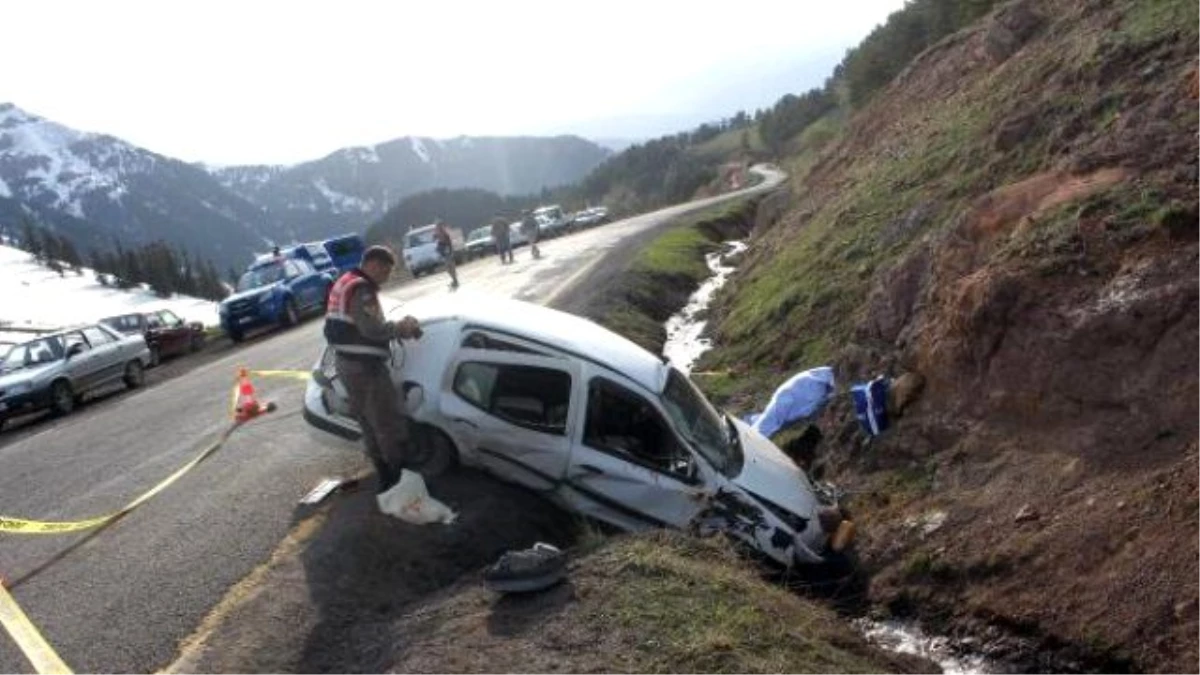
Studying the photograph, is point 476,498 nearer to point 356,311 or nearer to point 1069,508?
point 356,311

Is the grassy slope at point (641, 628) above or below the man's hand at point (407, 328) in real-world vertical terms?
below

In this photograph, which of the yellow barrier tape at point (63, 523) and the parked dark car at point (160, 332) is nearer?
the yellow barrier tape at point (63, 523)

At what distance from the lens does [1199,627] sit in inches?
248

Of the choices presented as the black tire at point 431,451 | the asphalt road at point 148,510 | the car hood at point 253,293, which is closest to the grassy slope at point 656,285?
the asphalt road at point 148,510

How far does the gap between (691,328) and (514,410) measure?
11.8m

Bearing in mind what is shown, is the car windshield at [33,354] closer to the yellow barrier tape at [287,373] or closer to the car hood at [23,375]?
the car hood at [23,375]

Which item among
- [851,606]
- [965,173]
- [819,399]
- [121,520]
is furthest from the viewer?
[965,173]

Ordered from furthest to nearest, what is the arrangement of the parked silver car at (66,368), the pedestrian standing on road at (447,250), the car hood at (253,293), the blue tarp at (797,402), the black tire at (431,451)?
the pedestrian standing on road at (447,250) → the car hood at (253,293) → the parked silver car at (66,368) → the blue tarp at (797,402) → the black tire at (431,451)

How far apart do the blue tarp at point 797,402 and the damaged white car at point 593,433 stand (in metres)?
2.74

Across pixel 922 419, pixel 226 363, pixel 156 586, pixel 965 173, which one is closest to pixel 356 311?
pixel 156 586

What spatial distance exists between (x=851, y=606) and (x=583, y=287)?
15301 millimetres

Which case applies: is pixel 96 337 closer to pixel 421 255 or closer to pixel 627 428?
pixel 627 428

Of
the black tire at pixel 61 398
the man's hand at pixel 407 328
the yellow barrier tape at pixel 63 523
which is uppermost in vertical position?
the man's hand at pixel 407 328

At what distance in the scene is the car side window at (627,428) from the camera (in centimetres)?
845
